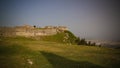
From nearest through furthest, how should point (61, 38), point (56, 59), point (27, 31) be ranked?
point (56, 59), point (27, 31), point (61, 38)

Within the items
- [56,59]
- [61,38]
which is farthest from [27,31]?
[56,59]

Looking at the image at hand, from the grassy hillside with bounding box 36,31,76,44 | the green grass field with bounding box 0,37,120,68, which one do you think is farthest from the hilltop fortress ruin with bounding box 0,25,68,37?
the green grass field with bounding box 0,37,120,68

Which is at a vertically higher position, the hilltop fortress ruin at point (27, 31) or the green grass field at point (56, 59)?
the hilltop fortress ruin at point (27, 31)

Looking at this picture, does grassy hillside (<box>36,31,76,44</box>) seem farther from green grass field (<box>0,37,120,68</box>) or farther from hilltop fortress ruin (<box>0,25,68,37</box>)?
green grass field (<box>0,37,120,68</box>)

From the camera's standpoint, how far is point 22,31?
85.1 m

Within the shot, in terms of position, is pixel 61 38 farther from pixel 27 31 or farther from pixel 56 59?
pixel 56 59

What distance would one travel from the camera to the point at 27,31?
3406 inches

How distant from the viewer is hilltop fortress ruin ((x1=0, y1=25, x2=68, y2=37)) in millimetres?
81875

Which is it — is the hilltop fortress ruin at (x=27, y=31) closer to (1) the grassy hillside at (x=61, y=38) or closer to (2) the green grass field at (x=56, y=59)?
A: (1) the grassy hillside at (x=61, y=38)

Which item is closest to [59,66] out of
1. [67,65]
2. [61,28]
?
[67,65]

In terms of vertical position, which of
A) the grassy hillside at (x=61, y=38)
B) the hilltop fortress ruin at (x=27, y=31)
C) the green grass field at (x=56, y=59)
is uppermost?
the hilltop fortress ruin at (x=27, y=31)

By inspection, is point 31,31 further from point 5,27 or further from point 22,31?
point 5,27

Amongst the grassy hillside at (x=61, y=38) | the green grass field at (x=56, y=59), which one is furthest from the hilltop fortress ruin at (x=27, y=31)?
the green grass field at (x=56, y=59)

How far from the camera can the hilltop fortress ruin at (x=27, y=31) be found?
269ft
